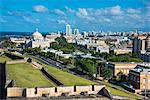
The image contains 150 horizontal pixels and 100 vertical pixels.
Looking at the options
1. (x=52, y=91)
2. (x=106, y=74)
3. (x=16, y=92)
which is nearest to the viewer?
A: (x=16, y=92)

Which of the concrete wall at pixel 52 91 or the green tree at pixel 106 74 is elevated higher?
the concrete wall at pixel 52 91

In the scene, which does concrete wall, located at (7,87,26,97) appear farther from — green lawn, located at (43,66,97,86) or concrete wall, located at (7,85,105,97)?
green lawn, located at (43,66,97,86)

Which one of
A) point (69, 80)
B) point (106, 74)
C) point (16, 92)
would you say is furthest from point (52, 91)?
point (106, 74)

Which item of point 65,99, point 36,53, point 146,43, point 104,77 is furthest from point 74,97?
point 146,43

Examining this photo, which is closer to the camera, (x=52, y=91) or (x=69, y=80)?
(x=52, y=91)

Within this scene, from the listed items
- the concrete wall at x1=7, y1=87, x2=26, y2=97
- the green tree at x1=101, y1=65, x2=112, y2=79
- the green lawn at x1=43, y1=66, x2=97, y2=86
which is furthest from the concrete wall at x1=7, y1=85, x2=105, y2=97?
the green tree at x1=101, y1=65, x2=112, y2=79

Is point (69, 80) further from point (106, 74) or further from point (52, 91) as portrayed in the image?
point (106, 74)

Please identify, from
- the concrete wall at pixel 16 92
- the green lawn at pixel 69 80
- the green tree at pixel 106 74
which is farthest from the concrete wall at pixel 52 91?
the green tree at pixel 106 74

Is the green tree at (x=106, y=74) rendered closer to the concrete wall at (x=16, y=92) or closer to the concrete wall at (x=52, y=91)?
the concrete wall at (x=52, y=91)
